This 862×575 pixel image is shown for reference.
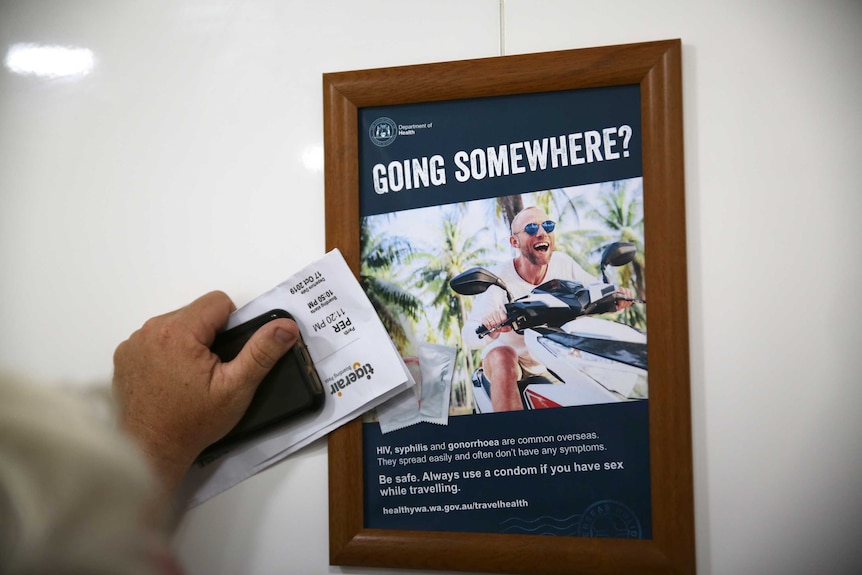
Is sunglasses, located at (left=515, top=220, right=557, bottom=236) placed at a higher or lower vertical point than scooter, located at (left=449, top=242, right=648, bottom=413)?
higher

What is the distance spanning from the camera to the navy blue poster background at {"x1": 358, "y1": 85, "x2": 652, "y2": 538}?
775 millimetres

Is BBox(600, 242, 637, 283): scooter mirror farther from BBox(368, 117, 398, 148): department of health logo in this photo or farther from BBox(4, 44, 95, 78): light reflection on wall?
BBox(4, 44, 95, 78): light reflection on wall

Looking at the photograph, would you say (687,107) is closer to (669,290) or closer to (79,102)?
(669,290)

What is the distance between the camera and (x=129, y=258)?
92 centimetres

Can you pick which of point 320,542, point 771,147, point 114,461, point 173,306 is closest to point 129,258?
point 173,306

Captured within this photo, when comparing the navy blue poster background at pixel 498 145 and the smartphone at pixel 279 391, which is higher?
the navy blue poster background at pixel 498 145

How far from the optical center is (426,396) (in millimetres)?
823

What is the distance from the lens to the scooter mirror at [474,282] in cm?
81

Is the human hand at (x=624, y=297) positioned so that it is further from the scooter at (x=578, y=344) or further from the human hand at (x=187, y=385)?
the human hand at (x=187, y=385)

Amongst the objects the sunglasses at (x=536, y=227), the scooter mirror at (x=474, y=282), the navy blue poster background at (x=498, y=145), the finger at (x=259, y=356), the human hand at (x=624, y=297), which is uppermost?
the navy blue poster background at (x=498, y=145)

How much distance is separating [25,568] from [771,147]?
86 centimetres

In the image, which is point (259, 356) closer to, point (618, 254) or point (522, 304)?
point (522, 304)

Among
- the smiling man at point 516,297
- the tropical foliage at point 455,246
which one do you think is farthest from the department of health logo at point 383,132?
the smiling man at point 516,297

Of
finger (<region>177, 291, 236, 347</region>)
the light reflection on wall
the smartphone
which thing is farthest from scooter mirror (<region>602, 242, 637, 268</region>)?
the light reflection on wall
